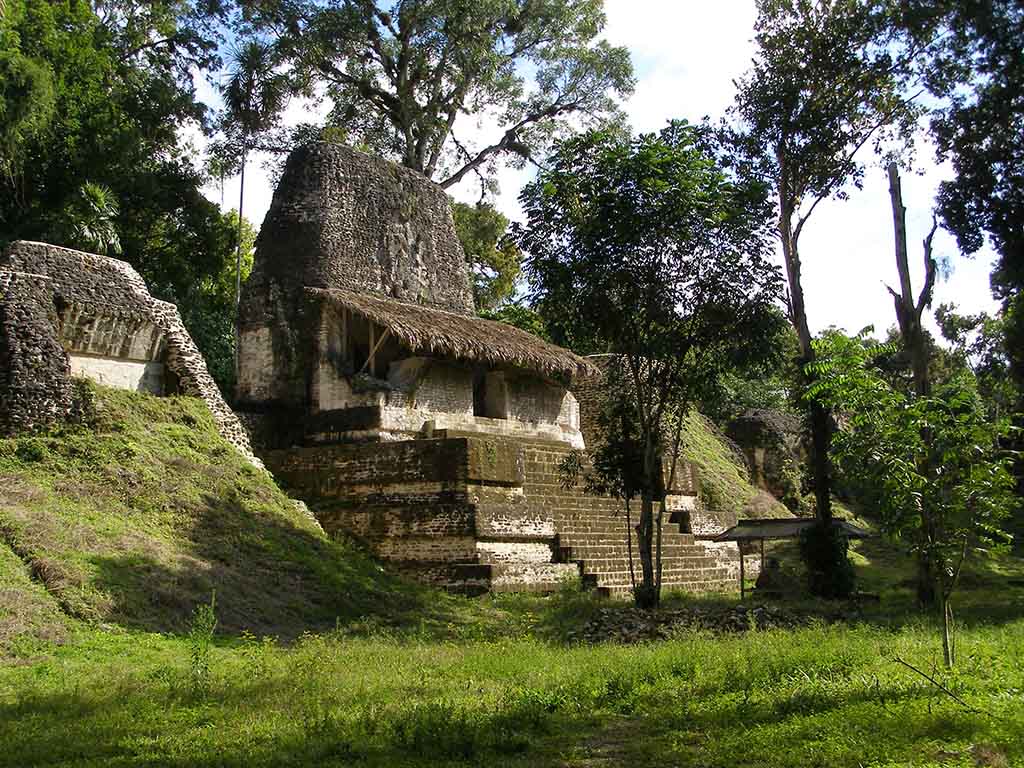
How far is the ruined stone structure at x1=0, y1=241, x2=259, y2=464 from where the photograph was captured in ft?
37.7

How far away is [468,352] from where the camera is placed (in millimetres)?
15273

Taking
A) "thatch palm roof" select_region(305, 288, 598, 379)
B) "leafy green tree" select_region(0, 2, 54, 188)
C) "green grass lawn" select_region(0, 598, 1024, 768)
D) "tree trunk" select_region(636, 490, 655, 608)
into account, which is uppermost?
"leafy green tree" select_region(0, 2, 54, 188)

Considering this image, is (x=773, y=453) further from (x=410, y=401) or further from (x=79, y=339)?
(x=79, y=339)

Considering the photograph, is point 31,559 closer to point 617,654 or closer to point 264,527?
point 264,527

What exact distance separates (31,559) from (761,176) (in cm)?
1071

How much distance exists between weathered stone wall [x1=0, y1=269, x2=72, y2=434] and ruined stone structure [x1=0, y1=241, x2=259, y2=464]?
0.04ft

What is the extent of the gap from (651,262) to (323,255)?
22.7ft

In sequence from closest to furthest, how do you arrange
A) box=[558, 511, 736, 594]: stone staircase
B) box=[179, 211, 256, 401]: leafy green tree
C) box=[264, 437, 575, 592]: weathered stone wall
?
box=[264, 437, 575, 592]: weathered stone wall
box=[558, 511, 736, 594]: stone staircase
box=[179, 211, 256, 401]: leafy green tree

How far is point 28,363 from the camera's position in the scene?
37.8ft

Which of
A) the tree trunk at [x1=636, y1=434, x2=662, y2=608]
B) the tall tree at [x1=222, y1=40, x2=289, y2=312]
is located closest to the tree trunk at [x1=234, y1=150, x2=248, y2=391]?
the tall tree at [x1=222, y1=40, x2=289, y2=312]

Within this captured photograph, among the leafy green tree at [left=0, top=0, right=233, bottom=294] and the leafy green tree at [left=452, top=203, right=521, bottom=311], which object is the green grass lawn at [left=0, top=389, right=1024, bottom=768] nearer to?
the leafy green tree at [left=0, top=0, right=233, bottom=294]

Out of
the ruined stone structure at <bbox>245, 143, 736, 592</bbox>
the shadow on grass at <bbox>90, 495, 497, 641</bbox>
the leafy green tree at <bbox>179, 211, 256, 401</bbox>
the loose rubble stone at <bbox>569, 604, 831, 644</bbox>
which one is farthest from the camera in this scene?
the leafy green tree at <bbox>179, 211, 256, 401</bbox>

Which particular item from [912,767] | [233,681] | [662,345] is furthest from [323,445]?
[912,767]

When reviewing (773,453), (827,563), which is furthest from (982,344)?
(827,563)
